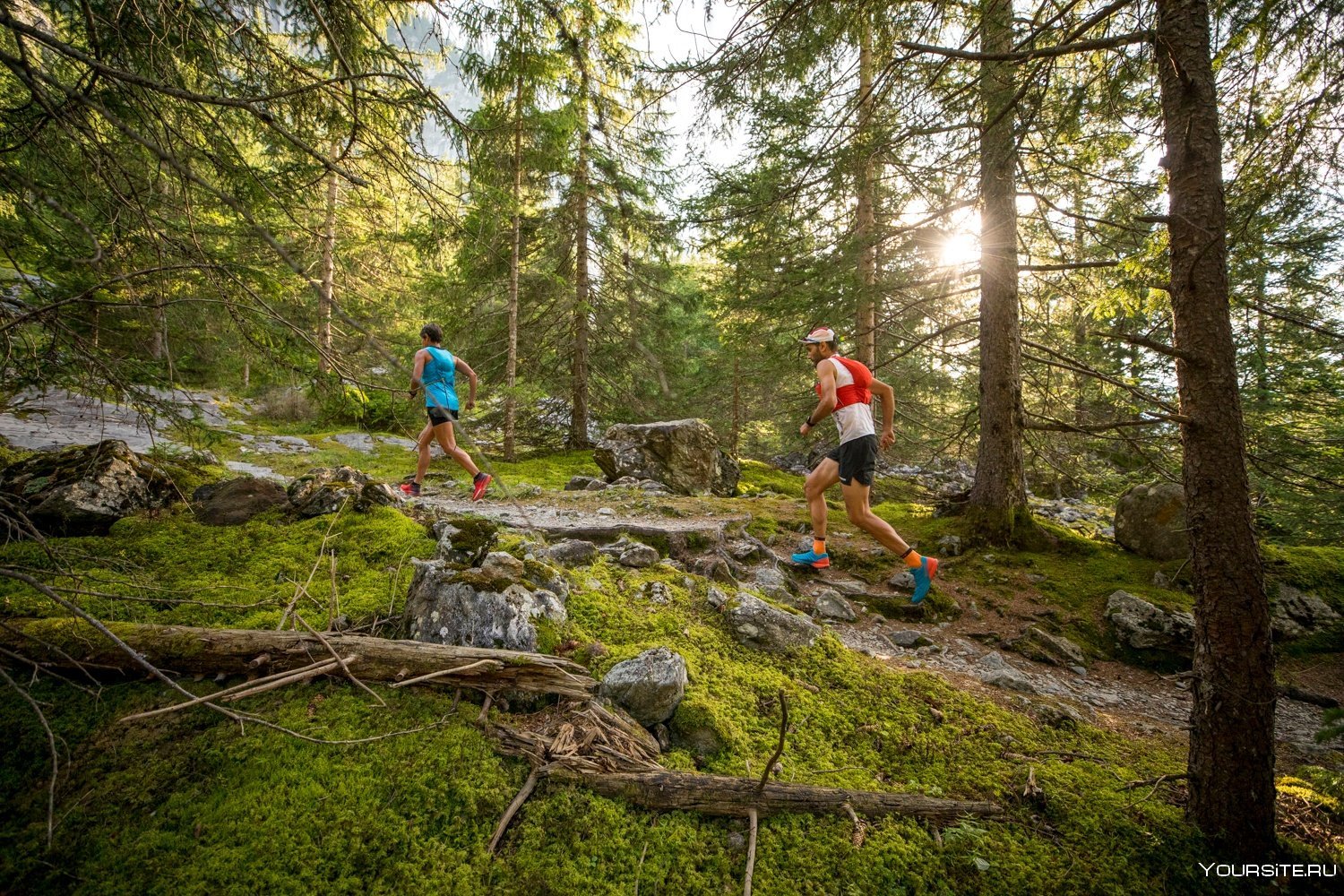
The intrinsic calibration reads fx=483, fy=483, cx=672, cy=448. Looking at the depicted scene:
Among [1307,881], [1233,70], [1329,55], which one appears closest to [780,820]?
[1307,881]

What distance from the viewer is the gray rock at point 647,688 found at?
7.64ft

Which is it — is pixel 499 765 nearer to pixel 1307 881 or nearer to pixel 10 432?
pixel 1307 881

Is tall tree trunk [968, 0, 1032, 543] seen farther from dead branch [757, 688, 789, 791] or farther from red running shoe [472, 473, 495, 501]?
red running shoe [472, 473, 495, 501]

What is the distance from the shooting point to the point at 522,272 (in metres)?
13.8

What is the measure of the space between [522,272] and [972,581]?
13070 millimetres

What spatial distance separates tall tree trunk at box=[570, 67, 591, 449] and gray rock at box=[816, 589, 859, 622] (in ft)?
32.7

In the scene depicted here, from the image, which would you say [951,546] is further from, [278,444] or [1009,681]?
Answer: [278,444]

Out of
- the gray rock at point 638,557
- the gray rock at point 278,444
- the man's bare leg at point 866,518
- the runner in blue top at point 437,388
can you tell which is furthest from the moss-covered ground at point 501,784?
the gray rock at point 278,444

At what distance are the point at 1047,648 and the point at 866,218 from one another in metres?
8.55

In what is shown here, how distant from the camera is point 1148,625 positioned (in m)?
4.63

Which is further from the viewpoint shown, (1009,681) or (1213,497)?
(1009,681)

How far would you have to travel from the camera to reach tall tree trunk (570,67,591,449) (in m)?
12.5

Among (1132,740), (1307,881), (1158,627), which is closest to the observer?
(1307,881)

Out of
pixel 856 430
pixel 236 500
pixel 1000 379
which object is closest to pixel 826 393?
pixel 856 430
